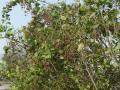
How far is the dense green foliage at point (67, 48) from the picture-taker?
5293 millimetres

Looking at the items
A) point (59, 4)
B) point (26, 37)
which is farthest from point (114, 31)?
point (26, 37)

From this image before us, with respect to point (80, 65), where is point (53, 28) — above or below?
above

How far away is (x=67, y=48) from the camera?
5613 mm

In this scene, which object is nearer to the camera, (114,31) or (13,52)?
(114,31)

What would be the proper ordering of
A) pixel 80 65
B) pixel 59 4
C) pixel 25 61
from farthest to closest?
pixel 25 61
pixel 59 4
pixel 80 65

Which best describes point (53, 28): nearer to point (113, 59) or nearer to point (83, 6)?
point (83, 6)

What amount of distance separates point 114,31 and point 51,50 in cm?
104

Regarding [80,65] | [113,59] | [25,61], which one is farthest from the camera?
[25,61]

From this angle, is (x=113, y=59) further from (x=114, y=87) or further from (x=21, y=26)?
(x=21, y=26)

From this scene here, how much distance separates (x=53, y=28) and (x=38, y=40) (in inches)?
14.6

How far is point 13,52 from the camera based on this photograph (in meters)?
6.84

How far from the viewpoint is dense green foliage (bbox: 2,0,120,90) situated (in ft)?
17.4

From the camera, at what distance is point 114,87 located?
574 cm

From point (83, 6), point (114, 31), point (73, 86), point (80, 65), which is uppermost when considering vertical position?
point (83, 6)
